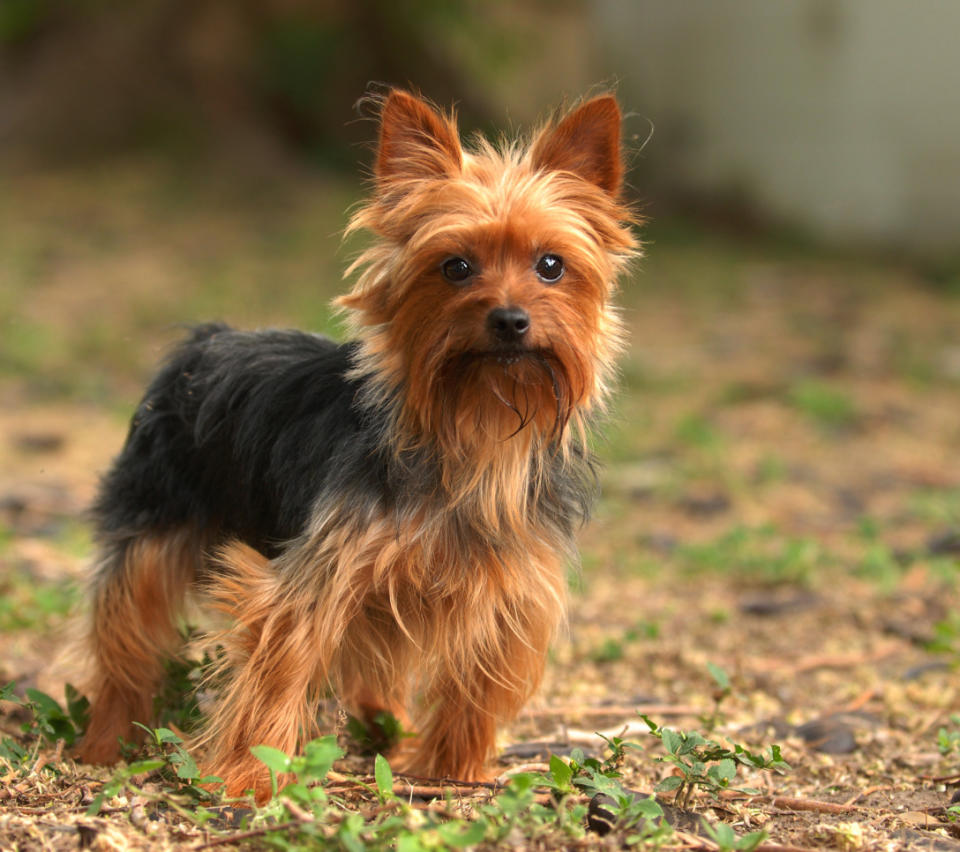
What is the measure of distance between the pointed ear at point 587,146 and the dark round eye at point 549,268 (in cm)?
38

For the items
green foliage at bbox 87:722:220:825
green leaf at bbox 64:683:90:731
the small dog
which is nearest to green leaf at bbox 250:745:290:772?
green foliage at bbox 87:722:220:825

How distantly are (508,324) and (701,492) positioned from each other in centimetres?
495

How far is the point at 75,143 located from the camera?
16.1 metres

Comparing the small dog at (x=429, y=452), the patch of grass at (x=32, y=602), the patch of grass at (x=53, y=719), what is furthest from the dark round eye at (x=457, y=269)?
the patch of grass at (x=32, y=602)

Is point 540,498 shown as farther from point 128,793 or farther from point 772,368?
point 772,368

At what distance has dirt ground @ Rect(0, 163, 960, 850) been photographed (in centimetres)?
421

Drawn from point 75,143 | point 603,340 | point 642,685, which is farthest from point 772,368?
point 75,143

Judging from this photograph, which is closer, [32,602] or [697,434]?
[32,602]

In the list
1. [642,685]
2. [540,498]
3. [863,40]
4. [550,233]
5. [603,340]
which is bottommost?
[642,685]

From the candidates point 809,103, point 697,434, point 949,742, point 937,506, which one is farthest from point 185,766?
point 809,103

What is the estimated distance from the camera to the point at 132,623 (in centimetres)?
419

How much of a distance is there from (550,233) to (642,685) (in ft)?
7.91

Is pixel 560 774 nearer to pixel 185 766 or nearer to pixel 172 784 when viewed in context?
pixel 185 766

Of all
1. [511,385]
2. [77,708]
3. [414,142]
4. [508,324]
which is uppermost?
[414,142]
